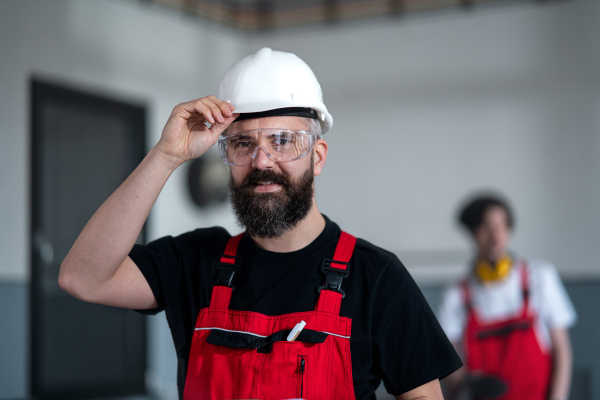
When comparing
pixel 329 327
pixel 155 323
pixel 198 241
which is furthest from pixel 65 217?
pixel 329 327

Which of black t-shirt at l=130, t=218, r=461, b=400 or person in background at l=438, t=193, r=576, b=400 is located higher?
black t-shirt at l=130, t=218, r=461, b=400

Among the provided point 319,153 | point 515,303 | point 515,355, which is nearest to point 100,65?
point 515,303

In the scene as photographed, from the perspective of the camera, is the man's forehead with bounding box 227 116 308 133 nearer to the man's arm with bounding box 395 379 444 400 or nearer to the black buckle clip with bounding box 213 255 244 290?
→ the black buckle clip with bounding box 213 255 244 290

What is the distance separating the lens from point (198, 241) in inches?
73.4

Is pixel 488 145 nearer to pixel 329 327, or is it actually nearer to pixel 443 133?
pixel 443 133

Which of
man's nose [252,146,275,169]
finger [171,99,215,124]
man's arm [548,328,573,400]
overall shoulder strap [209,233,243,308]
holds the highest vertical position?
finger [171,99,215,124]

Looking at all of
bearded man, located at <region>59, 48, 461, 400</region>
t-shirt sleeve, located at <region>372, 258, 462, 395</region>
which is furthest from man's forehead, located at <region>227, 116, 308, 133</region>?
t-shirt sleeve, located at <region>372, 258, 462, 395</region>

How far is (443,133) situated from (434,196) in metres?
0.48

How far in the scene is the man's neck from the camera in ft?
5.83

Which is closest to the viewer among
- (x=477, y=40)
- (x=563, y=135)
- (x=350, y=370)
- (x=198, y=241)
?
(x=350, y=370)

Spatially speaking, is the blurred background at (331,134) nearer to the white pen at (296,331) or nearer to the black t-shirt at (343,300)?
the black t-shirt at (343,300)

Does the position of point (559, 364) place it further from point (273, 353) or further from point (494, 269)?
point (273, 353)

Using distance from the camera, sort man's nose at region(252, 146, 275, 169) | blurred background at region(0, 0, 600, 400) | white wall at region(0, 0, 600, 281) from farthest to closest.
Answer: white wall at region(0, 0, 600, 281) → blurred background at region(0, 0, 600, 400) → man's nose at region(252, 146, 275, 169)

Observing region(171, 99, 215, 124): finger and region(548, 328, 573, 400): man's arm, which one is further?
region(548, 328, 573, 400): man's arm
